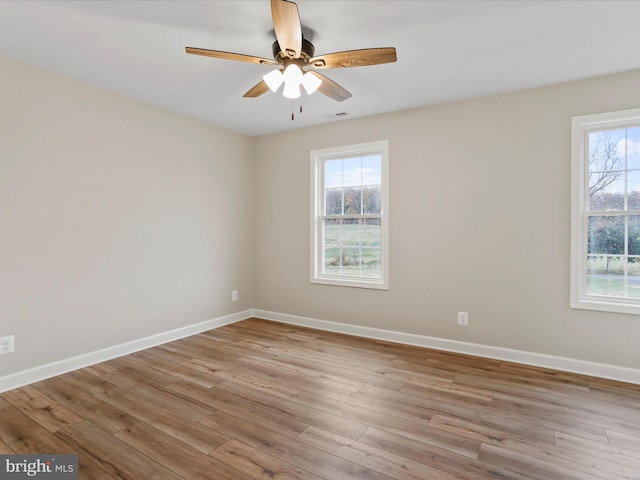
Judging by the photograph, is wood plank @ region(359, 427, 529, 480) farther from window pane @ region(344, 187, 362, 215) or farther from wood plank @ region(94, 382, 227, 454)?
window pane @ region(344, 187, 362, 215)

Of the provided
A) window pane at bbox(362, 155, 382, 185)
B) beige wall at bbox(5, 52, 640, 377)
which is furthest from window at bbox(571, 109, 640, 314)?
window pane at bbox(362, 155, 382, 185)

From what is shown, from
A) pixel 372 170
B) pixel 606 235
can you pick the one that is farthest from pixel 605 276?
pixel 372 170

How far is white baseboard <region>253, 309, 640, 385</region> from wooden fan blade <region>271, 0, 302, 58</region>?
302 centimetres

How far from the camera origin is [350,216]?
425 cm

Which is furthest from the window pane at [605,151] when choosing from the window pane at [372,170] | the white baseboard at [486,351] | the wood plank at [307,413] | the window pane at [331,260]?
the wood plank at [307,413]

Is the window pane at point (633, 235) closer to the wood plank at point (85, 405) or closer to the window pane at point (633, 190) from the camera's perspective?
the window pane at point (633, 190)

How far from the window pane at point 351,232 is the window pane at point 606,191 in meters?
2.30

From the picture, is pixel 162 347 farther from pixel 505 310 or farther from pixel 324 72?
→ pixel 505 310

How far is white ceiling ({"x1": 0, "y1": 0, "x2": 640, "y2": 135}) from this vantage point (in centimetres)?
207

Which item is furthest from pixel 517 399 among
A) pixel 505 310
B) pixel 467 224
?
pixel 467 224

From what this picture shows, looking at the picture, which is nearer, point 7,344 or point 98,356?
point 7,344

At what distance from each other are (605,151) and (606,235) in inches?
29.3

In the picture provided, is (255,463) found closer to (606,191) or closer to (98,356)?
(98,356)

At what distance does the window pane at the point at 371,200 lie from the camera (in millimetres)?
4066
